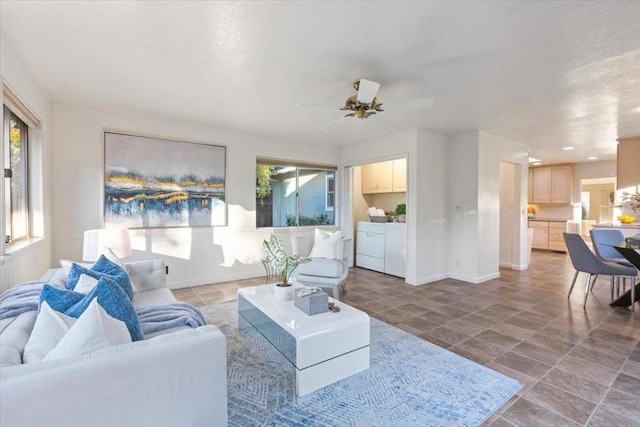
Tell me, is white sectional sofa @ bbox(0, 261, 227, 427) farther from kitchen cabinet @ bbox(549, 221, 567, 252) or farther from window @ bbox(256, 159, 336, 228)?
kitchen cabinet @ bbox(549, 221, 567, 252)

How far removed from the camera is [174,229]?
4.35 metres

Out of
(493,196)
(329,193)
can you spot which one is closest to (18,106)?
(329,193)

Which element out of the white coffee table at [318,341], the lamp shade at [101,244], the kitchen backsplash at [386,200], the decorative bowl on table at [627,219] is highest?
the kitchen backsplash at [386,200]

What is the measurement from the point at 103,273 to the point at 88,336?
49.2 inches

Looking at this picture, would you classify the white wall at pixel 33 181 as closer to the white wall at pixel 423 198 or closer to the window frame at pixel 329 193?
the window frame at pixel 329 193

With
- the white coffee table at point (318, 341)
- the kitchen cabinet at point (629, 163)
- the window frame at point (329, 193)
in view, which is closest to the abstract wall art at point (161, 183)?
the window frame at point (329, 193)

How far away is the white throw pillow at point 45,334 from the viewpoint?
1154 millimetres

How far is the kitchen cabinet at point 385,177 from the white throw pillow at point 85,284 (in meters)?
4.94

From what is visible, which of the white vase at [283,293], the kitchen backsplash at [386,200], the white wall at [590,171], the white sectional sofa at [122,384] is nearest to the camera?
the white sectional sofa at [122,384]

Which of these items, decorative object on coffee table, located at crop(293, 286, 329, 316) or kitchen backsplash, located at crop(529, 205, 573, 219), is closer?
decorative object on coffee table, located at crop(293, 286, 329, 316)

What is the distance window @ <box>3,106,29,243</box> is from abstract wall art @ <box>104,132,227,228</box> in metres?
0.88

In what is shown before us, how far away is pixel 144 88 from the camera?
315 cm

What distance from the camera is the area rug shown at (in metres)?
1.76

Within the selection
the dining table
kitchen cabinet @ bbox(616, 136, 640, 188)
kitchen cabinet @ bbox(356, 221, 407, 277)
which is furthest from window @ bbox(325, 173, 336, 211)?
kitchen cabinet @ bbox(616, 136, 640, 188)
